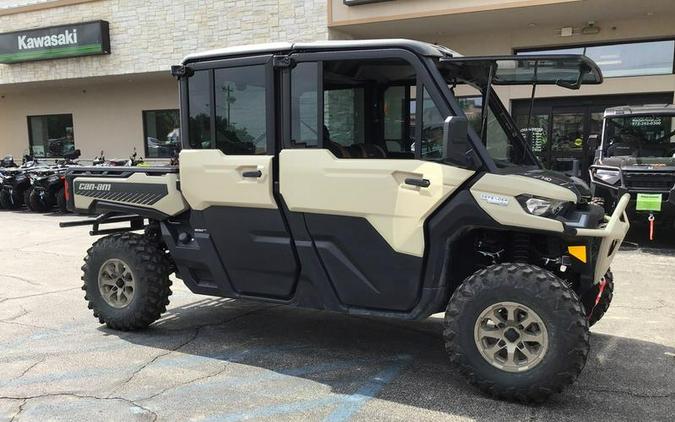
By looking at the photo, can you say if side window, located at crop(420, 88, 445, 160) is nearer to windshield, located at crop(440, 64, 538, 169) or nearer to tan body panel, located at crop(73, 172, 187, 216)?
windshield, located at crop(440, 64, 538, 169)

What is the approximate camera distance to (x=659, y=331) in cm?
525

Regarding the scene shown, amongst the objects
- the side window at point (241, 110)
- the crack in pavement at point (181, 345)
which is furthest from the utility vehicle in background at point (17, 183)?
the side window at point (241, 110)

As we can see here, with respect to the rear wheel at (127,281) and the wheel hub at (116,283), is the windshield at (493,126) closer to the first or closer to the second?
the rear wheel at (127,281)

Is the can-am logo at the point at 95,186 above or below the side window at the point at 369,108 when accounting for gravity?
below

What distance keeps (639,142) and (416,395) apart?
8551 mm

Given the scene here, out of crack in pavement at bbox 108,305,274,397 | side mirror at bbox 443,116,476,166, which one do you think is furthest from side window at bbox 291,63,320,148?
crack in pavement at bbox 108,305,274,397

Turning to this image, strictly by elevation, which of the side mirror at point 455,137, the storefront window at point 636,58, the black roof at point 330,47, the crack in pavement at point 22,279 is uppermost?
the storefront window at point 636,58

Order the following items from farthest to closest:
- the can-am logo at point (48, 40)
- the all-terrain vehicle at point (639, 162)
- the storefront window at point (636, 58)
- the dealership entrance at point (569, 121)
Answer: the can-am logo at point (48, 40)
the dealership entrance at point (569, 121)
the storefront window at point (636, 58)
the all-terrain vehicle at point (639, 162)

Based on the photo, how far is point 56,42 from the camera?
17.7 meters

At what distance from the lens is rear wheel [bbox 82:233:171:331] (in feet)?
16.8

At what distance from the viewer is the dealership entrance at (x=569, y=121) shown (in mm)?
12867

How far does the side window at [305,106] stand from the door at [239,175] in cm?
18

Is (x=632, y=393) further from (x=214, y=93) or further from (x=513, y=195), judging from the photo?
(x=214, y=93)

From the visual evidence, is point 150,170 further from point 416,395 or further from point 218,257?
point 416,395
